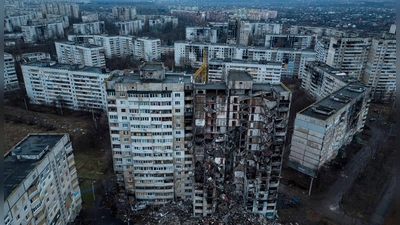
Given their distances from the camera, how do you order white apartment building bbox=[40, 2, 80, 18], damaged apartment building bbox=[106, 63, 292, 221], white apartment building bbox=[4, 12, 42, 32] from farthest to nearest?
1. white apartment building bbox=[40, 2, 80, 18]
2. white apartment building bbox=[4, 12, 42, 32]
3. damaged apartment building bbox=[106, 63, 292, 221]

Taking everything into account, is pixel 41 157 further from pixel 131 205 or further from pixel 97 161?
pixel 97 161

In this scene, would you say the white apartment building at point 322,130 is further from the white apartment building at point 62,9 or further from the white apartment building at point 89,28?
the white apartment building at point 62,9

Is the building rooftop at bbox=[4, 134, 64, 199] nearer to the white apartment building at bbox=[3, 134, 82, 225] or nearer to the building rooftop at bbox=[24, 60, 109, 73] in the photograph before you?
the white apartment building at bbox=[3, 134, 82, 225]

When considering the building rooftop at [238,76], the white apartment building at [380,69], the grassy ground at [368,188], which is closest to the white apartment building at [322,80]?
the white apartment building at [380,69]

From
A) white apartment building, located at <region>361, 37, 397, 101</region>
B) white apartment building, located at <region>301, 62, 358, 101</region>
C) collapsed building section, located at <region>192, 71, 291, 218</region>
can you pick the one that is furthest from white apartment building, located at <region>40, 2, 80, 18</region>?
collapsed building section, located at <region>192, 71, 291, 218</region>

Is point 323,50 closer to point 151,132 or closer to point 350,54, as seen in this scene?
point 350,54
